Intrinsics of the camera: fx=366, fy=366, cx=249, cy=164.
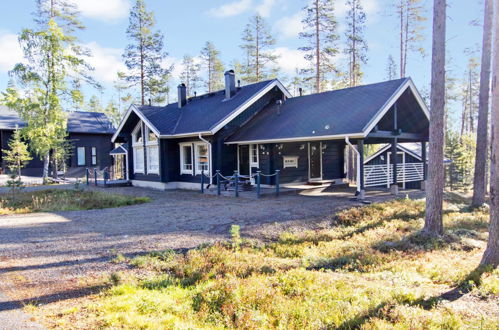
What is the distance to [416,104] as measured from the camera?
617 inches

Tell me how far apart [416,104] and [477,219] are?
21.0 feet

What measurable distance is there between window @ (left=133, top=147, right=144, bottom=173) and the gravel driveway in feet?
21.9

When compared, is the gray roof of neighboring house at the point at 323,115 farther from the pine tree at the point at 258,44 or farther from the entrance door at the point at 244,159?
the pine tree at the point at 258,44

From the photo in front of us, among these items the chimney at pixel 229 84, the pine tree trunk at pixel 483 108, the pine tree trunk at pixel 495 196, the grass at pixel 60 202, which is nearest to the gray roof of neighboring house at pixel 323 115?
the chimney at pixel 229 84

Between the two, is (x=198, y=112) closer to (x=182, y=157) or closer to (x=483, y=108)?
(x=182, y=157)

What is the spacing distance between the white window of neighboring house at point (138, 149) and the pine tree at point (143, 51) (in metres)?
9.75

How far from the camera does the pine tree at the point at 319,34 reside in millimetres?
23333

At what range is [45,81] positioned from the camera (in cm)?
2281

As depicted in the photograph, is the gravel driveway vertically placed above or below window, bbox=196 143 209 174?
below

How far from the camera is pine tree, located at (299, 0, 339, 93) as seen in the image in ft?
76.6

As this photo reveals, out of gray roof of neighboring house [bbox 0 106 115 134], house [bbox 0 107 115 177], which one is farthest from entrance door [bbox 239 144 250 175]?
gray roof of neighboring house [bbox 0 106 115 134]

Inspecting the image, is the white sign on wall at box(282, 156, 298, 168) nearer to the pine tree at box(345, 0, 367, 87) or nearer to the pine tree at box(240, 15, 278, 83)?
the pine tree at box(345, 0, 367, 87)

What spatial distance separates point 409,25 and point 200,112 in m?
15.3

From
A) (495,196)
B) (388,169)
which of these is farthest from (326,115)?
(495,196)
